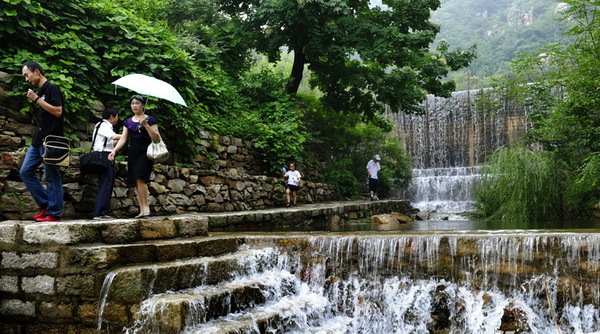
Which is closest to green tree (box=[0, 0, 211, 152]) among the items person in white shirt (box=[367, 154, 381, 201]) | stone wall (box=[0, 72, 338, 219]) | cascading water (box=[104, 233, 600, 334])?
stone wall (box=[0, 72, 338, 219])

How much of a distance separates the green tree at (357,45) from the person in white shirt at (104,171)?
7.02 meters

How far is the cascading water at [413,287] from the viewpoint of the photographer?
417cm

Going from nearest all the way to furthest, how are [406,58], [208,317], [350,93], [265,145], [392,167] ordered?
[208,317] → [265,145] → [406,58] → [350,93] → [392,167]

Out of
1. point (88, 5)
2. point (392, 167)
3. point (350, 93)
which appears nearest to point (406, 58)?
point (350, 93)

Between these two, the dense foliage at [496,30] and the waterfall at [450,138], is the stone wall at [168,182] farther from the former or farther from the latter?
the dense foliage at [496,30]

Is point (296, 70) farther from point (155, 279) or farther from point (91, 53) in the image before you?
point (155, 279)

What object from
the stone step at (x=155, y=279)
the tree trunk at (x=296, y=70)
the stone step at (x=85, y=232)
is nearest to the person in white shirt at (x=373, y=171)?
the tree trunk at (x=296, y=70)

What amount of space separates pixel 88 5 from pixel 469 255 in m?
7.07

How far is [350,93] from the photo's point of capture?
14.9 m

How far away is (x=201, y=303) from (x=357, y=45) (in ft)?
33.4

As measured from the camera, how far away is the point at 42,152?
486 cm

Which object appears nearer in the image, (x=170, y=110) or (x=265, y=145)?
(x=170, y=110)

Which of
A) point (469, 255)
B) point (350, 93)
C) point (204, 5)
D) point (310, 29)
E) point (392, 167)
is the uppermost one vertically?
point (204, 5)

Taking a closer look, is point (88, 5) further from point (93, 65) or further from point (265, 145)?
point (265, 145)
